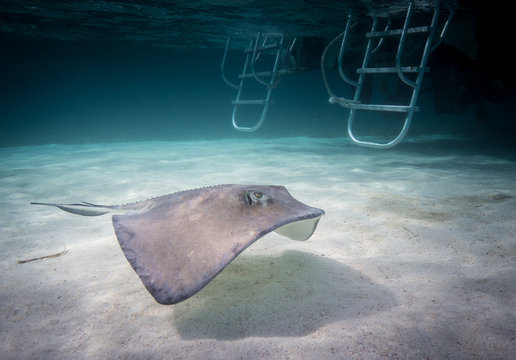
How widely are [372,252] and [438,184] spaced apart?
3629mm

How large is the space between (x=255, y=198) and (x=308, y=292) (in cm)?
85

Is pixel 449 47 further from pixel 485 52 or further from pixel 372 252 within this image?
pixel 372 252

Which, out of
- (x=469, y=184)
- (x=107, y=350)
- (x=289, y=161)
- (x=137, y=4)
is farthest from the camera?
(x=137, y=4)

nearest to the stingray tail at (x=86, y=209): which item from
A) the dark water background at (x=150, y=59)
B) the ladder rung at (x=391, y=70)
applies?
the ladder rung at (x=391, y=70)

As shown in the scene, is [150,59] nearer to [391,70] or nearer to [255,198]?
[391,70]

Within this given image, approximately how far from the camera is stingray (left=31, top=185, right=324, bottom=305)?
150cm

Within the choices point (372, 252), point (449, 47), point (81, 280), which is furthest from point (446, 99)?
point (81, 280)

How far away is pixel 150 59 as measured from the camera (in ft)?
106

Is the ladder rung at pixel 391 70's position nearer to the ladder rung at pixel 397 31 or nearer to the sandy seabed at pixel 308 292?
the ladder rung at pixel 397 31

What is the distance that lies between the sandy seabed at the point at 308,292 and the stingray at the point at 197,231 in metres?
0.49

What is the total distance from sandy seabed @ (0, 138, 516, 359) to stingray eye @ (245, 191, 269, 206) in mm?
729

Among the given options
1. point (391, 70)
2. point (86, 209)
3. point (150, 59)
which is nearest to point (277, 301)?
point (86, 209)

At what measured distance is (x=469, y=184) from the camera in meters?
5.38

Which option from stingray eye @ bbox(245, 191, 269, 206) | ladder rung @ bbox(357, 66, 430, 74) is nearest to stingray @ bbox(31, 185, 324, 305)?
stingray eye @ bbox(245, 191, 269, 206)
